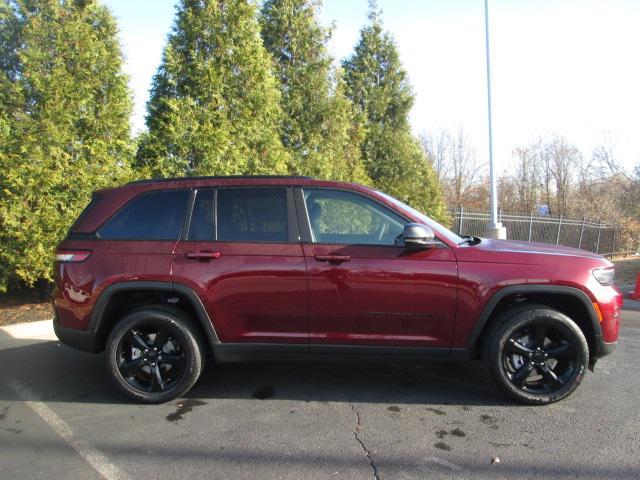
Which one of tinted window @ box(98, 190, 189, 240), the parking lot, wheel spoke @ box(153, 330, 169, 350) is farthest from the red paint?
the parking lot

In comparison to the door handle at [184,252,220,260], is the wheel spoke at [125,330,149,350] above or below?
below

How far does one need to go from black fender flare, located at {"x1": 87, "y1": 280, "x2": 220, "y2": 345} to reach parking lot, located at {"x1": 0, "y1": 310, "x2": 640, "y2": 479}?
2.16ft

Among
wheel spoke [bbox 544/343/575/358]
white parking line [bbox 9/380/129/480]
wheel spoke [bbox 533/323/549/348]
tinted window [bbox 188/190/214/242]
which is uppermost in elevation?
tinted window [bbox 188/190/214/242]

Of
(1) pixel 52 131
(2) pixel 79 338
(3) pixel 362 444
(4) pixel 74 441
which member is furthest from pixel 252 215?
(1) pixel 52 131

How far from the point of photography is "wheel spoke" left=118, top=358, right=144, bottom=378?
151 inches

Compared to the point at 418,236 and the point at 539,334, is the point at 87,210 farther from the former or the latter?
the point at 539,334

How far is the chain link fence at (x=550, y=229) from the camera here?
17250mm

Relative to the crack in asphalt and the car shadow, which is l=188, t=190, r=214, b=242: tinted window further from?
the crack in asphalt

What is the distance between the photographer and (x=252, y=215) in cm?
393

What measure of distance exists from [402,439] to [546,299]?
168 centimetres

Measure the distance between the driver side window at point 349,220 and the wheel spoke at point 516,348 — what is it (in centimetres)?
120

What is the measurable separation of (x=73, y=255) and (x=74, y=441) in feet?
4.82

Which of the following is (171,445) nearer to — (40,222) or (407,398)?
(407,398)

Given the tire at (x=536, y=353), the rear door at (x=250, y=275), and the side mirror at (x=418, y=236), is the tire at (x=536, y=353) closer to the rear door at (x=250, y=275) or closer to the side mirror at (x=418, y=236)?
the side mirror at (x=418, y=236)
